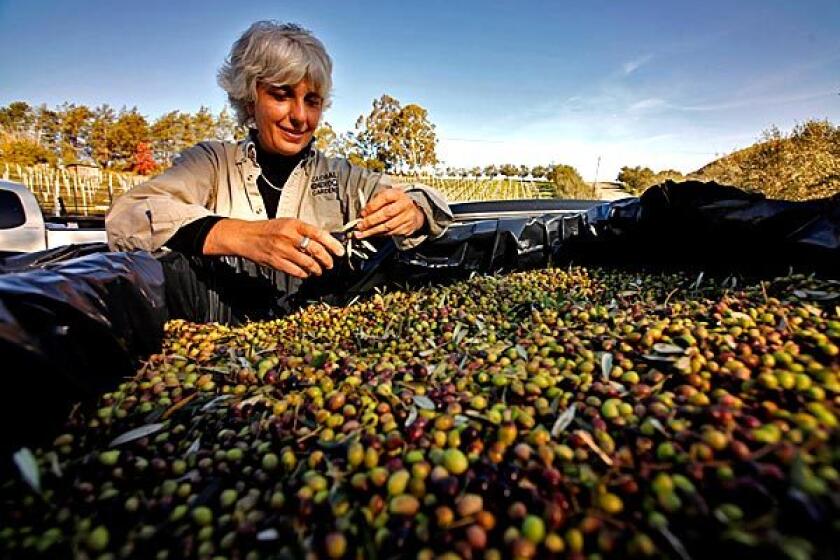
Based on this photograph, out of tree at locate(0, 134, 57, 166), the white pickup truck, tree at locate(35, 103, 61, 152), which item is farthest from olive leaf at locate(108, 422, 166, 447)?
tree at locate(35, 103, 61, 152)

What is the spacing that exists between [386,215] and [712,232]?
1551mm

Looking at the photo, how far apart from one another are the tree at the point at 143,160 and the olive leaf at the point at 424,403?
123ft

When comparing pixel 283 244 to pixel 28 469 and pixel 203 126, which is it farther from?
pixel 203 126

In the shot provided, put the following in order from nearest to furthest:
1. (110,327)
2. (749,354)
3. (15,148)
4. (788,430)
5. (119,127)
Result: (788,430), (749,354), (110,327), (15,148), (119,127)

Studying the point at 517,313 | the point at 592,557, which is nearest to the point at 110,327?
the point at 592,557

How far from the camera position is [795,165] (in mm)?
11172

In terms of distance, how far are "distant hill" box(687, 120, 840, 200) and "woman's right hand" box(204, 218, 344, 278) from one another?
1037 centimetres

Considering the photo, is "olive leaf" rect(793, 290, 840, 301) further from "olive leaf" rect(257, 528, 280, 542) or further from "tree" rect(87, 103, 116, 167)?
"tree" rect(87, 103, 116, 167)

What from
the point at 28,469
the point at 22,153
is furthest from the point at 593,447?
the point at 22,153

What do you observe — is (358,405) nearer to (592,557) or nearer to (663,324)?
(592,557)

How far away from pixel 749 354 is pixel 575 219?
73.6 inches

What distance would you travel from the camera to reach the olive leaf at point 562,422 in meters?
0.86

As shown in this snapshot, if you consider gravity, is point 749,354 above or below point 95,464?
above

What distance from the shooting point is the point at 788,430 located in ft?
2.52
